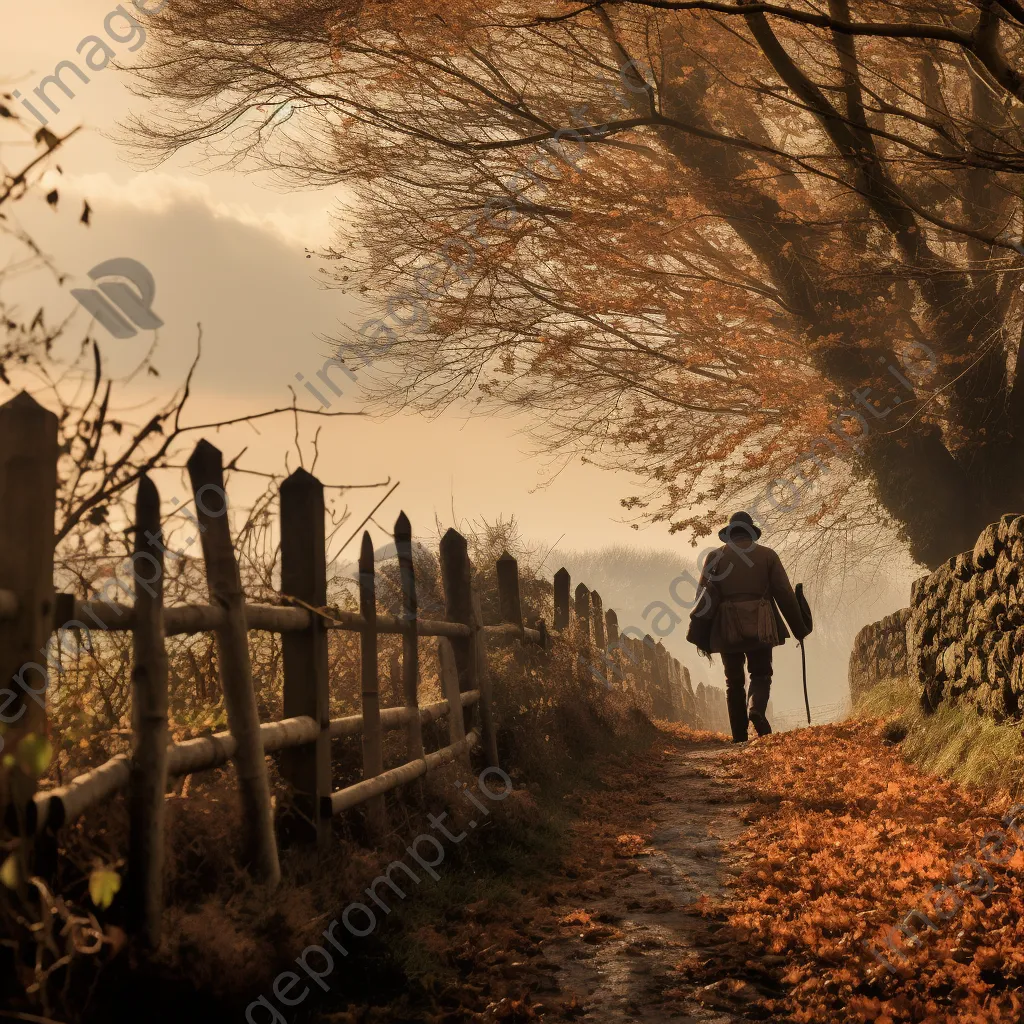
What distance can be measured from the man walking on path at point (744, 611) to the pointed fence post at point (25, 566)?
407 inches

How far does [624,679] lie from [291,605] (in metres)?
11.2

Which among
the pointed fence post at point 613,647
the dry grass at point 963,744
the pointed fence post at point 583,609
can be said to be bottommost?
the dry grass at point 963,744

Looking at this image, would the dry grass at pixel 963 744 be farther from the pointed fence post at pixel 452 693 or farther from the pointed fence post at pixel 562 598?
the pointed fence post at pixel 562 598

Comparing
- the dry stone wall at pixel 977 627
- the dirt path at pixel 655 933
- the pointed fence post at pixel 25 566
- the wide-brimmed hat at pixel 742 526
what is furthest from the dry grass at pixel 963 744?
the pointed fence post at pixel 25 566

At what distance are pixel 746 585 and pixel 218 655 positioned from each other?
921cm

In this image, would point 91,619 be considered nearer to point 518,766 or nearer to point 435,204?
point 518,766

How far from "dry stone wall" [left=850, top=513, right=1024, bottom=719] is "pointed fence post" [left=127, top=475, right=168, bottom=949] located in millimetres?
5407

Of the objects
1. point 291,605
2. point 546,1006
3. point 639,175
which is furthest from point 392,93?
point 546,1006

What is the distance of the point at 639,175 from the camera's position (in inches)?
535

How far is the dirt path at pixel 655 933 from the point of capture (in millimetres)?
3930

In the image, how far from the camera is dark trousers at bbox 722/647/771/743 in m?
12.6

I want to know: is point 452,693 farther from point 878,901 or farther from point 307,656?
point 878,901

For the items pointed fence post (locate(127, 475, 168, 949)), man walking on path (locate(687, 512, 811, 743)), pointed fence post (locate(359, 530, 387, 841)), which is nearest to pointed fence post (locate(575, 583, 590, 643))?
man walking on path (locate(687, 512, 811, 743))

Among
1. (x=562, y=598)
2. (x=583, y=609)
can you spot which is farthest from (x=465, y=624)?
(x=583, y=609)
